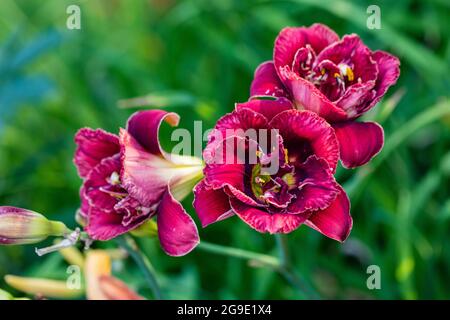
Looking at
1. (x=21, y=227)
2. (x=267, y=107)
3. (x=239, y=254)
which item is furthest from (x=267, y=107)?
(x=21, y=227)

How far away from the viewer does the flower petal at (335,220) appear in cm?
85

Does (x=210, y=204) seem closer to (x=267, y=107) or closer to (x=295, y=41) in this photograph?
(x=267, y=107)

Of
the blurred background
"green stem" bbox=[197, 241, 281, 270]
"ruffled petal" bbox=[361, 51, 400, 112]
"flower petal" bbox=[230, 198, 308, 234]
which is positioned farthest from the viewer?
the blurred background

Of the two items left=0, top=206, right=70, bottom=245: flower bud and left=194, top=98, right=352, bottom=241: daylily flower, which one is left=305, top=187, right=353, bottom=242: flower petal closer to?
left=194, top=98, right=352, bottom=241: daylily flower

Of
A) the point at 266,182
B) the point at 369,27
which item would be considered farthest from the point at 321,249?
the point at 266,182

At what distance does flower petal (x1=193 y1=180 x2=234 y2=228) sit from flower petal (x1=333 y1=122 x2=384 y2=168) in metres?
0.17

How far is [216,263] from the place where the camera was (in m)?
1.62

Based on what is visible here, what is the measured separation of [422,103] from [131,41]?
0.88 metres

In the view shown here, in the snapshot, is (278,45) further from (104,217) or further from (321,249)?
(321,249)

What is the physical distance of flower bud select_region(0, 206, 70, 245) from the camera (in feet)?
2.92

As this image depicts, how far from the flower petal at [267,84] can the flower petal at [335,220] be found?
176 millimetres

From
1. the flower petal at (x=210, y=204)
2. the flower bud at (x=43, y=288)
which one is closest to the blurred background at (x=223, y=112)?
the flower bud at (x=43, y=288)

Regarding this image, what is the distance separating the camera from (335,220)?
2.81 feet

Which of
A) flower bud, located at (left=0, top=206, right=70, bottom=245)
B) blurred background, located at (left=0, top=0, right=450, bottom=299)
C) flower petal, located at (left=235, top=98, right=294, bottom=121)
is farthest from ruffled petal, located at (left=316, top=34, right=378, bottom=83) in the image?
flower bud, located at (left=0, top=206, right=70, bottom=245)
